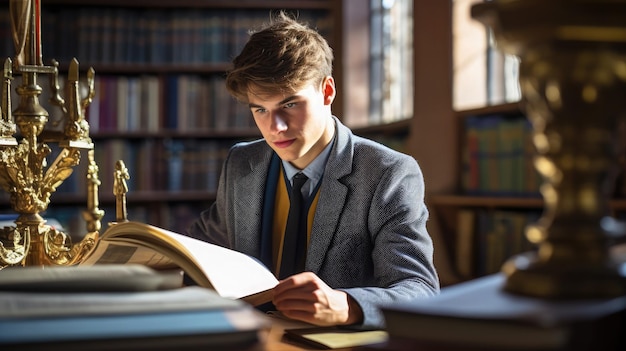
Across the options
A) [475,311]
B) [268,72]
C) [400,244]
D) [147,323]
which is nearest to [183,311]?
[147,323]

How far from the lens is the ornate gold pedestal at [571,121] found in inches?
19.1

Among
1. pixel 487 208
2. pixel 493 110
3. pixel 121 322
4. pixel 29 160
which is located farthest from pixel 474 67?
pixel 121 322

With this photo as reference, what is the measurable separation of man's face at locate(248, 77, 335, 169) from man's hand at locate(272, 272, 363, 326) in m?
0.62

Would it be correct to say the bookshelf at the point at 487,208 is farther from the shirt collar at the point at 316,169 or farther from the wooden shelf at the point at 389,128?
the shirt collar at the point at 316,169

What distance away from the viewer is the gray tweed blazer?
136 centimetres

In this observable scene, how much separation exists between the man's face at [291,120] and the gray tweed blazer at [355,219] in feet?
0.19

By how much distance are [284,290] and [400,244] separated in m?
0.43

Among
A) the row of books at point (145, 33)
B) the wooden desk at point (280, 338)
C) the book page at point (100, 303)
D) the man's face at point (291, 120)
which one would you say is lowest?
the wooden desk at point (280, 338)

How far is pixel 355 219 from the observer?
155 centimetres

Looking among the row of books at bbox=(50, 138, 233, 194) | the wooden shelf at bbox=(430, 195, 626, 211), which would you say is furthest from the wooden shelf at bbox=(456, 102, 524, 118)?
the row of books at bbox=(50, 138, 233, 194)

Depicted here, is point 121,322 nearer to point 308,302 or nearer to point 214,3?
point 308,302

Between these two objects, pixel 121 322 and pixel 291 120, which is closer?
pixel 121 322

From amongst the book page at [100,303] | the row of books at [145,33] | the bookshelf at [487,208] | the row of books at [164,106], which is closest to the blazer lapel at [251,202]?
the book page at [100,303]

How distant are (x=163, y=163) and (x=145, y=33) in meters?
0.75
